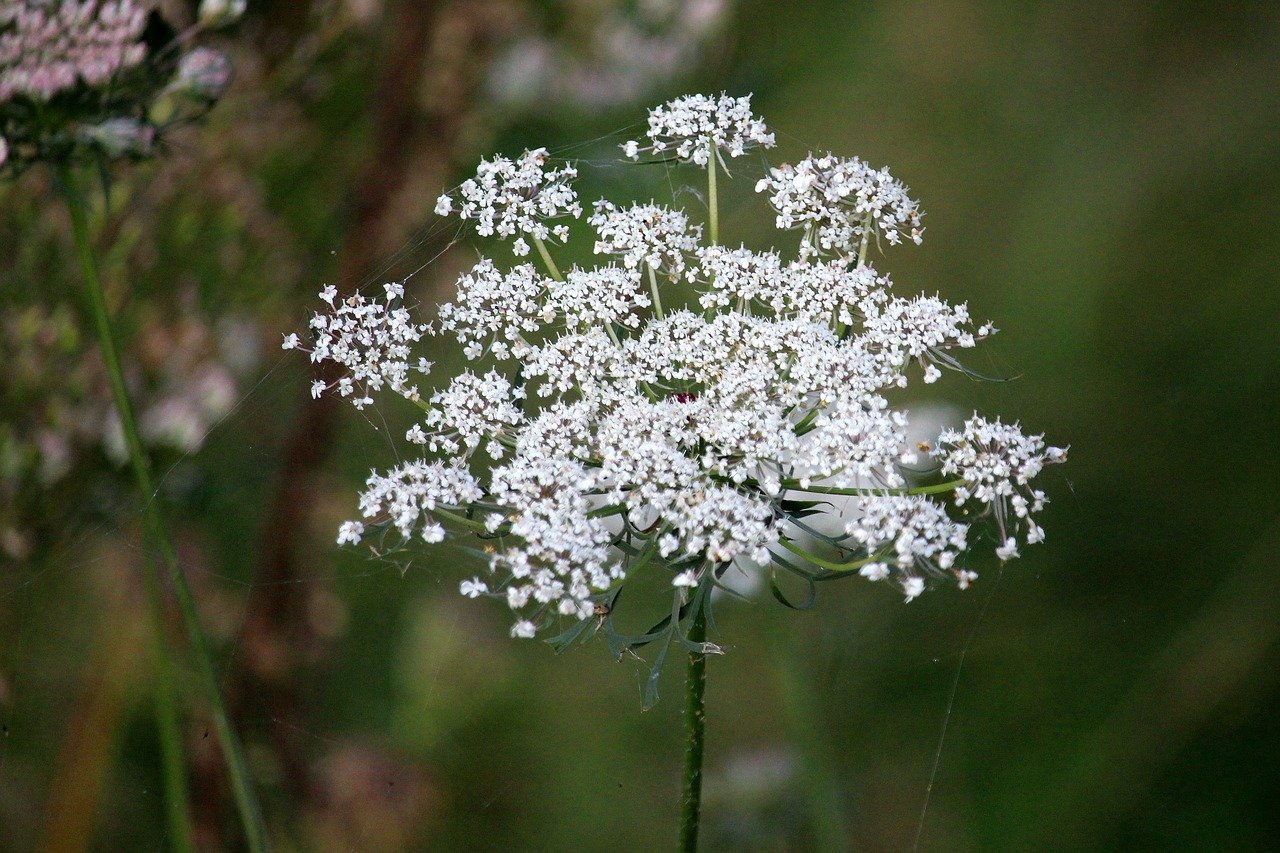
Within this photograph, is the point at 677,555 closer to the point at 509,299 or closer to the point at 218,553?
the point at 509,299

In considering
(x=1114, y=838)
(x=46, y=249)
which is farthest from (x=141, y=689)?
(x=1114, y=838)

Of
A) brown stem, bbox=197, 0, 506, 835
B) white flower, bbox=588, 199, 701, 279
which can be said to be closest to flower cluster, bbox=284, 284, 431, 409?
white flower, bbox=588, 199, 701, 279

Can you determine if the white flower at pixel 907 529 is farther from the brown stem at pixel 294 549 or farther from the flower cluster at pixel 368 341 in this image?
the brown stem at pixel 294 549

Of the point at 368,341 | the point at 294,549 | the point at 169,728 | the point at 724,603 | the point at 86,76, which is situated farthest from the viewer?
the point at 294,549

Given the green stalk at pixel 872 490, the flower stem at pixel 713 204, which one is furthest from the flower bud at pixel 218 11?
the green stalk at pixel 872 490

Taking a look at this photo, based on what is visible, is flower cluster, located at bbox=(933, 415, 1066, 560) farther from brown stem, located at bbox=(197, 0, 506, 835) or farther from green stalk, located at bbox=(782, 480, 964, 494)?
brown stem, located at bbox=(197, 0, 506, 835)

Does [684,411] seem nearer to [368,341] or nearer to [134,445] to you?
[368,341]

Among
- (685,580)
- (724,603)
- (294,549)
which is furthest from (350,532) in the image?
(294,549)
